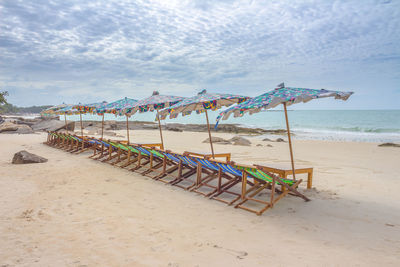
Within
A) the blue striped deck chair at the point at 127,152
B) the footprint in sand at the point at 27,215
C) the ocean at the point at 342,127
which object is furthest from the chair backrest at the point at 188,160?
the ocean at the point at 342,127

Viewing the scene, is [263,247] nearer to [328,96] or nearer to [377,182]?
[328,96]

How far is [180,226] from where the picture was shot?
12.7 ft

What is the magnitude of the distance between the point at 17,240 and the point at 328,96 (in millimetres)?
4448

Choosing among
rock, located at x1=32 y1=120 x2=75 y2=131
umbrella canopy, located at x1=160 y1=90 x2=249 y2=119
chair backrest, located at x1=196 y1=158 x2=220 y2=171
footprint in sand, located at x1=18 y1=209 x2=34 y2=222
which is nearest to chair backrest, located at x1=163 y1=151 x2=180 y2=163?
chair backrest, located at x1=196 y1=158 x2=220 y2=171

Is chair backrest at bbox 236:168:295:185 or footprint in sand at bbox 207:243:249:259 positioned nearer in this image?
footprint in sand at bbox 207:243:249:259

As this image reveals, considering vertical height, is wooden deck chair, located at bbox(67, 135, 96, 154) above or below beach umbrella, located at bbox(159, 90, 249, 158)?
below

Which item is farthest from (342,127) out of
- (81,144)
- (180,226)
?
(180,226)

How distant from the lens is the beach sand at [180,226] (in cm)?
296

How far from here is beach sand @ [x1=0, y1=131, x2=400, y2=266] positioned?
117 inches

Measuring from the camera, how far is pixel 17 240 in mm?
3268

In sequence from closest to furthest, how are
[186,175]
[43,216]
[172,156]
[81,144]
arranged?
[43,216] → [186,175] → [172,156] → [81,144]

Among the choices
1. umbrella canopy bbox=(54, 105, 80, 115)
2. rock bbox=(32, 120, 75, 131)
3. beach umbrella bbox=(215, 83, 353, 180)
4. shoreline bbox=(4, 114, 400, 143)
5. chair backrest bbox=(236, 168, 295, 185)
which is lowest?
shoreline bbox=(4, 114, 400, 143)

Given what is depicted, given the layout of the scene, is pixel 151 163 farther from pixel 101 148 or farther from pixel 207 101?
pixel 101 148

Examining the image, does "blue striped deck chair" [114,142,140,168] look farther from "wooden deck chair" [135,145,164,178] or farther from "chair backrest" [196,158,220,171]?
"chair backrest" [196,158,220,171]
